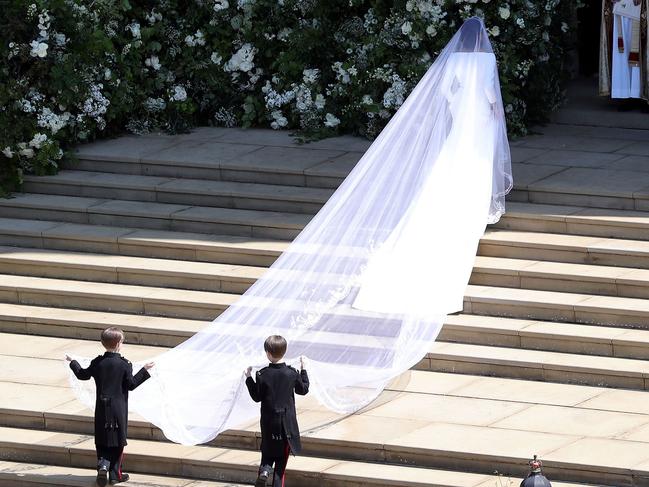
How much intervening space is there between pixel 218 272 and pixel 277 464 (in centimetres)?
328

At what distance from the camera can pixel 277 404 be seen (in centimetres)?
901

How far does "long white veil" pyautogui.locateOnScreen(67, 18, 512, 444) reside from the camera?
391 inches

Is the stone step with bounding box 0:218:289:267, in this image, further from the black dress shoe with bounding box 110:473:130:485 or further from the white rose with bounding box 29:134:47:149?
the black dress shoe with bounding box 110:473:130:485

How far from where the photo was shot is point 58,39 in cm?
1459

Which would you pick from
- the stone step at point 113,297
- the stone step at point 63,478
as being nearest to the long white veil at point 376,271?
the stone step at point 63,478

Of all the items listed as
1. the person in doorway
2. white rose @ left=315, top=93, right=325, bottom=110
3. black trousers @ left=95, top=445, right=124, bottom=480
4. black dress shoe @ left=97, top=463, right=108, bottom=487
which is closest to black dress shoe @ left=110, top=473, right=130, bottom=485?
black trousers @ left=95, top=445, right=124, bottom=480

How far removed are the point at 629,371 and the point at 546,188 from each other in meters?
2.61

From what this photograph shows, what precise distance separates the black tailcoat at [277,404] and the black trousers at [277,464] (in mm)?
28

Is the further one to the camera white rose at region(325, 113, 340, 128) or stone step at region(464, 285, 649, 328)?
white rose at region(325, 113, 340, 128)

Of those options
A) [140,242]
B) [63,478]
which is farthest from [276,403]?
[140,242]

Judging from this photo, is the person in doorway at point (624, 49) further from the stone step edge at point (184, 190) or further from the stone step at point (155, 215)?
the stone step at point (155, 215)

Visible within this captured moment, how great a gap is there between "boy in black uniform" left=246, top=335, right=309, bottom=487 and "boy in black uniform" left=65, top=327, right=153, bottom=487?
0.77m

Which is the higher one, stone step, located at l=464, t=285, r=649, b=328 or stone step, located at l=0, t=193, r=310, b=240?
stone step, located at l=0, t=193, r=310, b=240

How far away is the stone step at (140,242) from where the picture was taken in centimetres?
1241
